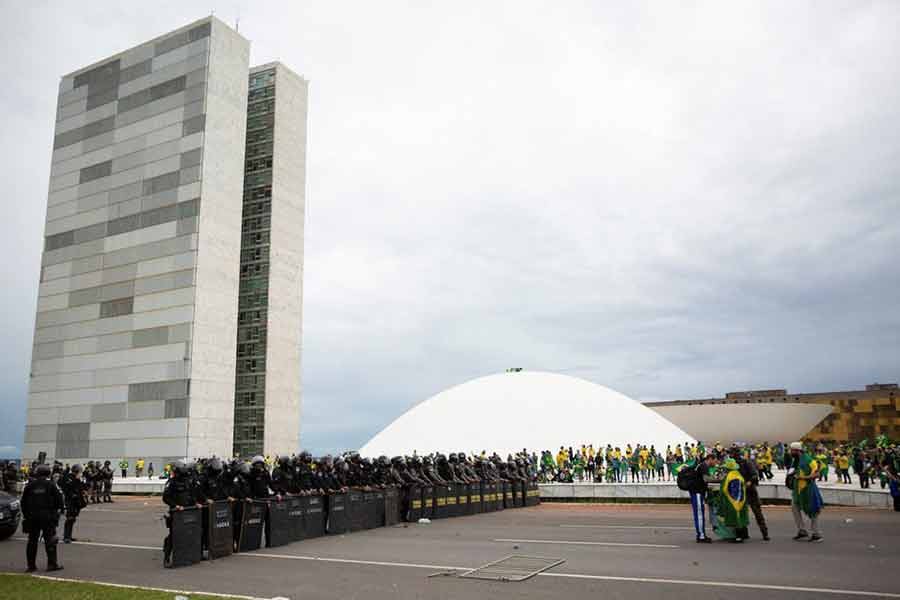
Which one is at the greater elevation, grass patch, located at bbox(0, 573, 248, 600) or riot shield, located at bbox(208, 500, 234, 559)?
riot shield, located at bbox(208, 500, 234, 559)

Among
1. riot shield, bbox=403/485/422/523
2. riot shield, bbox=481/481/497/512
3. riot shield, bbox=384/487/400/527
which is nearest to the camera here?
riot shield, bbox=384/487/400/527

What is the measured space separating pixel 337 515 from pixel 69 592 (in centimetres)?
803

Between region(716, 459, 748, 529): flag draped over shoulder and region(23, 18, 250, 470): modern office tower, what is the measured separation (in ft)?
169

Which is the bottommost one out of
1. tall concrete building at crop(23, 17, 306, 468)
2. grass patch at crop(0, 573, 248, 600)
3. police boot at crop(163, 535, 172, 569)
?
grass patch at crop(0, 573, 248, 600)

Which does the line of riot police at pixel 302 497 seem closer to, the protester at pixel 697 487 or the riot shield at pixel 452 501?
the riot shield at pixel 452 501

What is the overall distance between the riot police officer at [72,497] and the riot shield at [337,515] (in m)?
5.71

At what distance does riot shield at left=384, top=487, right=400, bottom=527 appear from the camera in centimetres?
1919

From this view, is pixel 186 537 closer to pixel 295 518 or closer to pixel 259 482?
pixel 259 482

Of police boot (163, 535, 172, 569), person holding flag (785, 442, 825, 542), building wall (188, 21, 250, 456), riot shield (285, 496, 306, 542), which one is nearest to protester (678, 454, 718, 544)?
person holding flag (785, 442, 825, 542)

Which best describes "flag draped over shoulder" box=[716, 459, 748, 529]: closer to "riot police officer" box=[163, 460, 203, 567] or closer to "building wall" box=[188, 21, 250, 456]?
"riot police officer" box=[163, 460, 203, 567]

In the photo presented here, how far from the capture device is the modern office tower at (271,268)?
227 feet

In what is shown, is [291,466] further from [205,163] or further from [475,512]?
[205,163]

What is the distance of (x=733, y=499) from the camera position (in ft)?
45.8

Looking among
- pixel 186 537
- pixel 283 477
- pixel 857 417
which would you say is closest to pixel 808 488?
pixel 283 477
